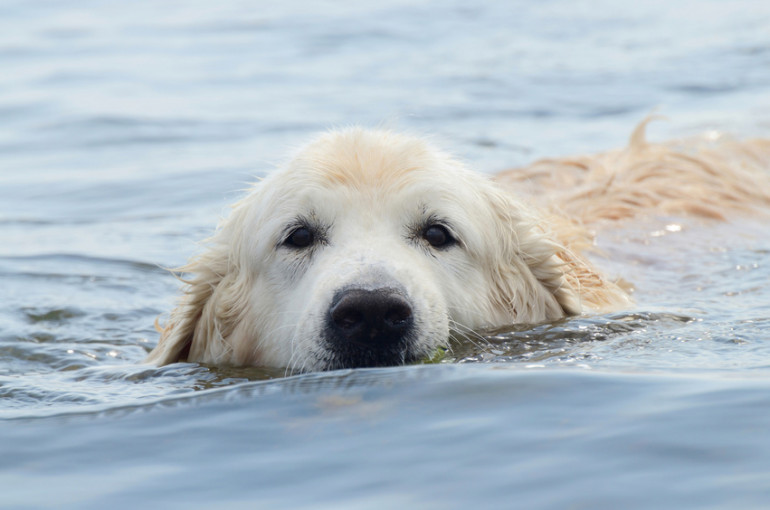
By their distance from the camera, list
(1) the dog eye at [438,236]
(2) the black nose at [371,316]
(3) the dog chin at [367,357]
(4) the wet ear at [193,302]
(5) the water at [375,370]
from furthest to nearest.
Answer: (4) the wet ear at [193,302], (1) the dog eye at [438,236], (3) the dog chin at [367,357], (2) the black nose at [371,316], (5) the water at [375,370]

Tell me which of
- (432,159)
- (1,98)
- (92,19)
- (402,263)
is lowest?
(402,263)

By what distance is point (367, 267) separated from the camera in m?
4.09

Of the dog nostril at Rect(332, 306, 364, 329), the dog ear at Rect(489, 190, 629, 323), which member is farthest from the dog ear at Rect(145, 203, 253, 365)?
the dog ear at Rect(489, 190, 629, 323)

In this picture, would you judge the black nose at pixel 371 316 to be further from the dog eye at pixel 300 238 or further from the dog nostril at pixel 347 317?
the dog eye at pixel 300 238

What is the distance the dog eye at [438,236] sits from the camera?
4570 millimetres

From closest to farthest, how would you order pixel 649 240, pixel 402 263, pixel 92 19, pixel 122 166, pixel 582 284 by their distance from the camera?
1. pixel 402 263
2. pixel 582 284
3. pixel 649 240
4. pixel 122 166
5. pixel 92 19

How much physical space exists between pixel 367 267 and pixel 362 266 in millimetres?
22

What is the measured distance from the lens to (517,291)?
5.02m

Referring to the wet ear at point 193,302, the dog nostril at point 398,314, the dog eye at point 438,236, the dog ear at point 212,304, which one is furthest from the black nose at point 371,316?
the wet ear at point 193,302

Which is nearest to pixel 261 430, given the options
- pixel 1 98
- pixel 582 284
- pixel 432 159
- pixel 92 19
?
pixel 432 159

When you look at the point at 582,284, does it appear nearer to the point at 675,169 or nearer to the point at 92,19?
the point at 675,169

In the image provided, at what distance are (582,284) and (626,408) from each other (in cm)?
214

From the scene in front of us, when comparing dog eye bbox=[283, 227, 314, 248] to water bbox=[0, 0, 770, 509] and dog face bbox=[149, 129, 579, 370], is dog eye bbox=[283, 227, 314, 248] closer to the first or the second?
dog face bbox=[149, 129, 579, 370]

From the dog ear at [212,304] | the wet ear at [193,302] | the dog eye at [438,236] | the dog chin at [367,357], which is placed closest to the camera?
the dog chin at [367,357]
